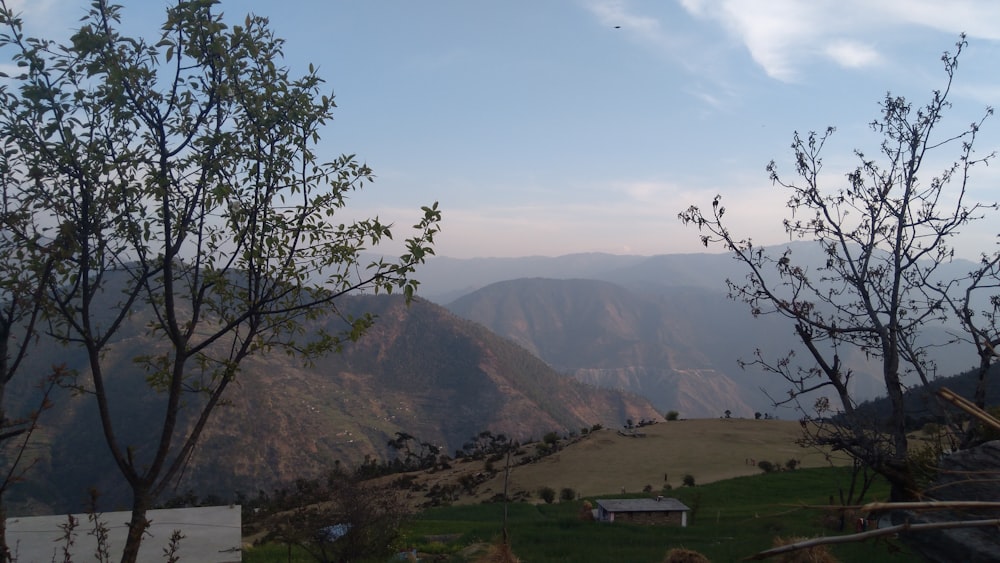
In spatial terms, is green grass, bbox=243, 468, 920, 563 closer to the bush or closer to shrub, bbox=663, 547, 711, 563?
shrub, bbox=663, 547, 711, 563

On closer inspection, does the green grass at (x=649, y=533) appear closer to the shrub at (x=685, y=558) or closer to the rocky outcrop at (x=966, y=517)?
the shrub at (x=685, y=558)

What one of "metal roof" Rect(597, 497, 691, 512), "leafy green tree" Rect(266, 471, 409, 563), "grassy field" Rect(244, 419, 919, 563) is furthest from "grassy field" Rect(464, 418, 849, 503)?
"leafy green tree" Rect(266, 471, 409, 563)

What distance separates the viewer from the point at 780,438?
4625 cm

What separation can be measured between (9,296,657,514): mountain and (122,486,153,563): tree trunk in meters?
24.4

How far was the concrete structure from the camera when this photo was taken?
41.7 feet

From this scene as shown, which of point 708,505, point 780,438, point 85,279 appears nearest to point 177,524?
point 85,279

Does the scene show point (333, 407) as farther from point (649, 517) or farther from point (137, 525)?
point (137, 525)

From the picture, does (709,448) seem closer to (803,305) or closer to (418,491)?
(418,491)

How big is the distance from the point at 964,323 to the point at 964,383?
47466 millimetres

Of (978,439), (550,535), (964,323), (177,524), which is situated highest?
(964,323)

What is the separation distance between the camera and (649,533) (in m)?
15.4

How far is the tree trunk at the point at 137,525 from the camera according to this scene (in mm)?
5844

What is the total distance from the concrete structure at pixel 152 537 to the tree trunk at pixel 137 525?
7.04 meters

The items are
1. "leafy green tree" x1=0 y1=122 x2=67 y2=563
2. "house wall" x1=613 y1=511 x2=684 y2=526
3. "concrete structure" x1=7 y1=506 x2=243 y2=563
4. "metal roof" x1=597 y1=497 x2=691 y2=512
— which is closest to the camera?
"leafy green tree" x1=0 y1=122 x2=67 y2=563
